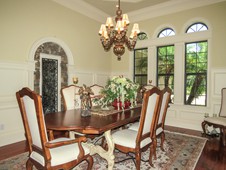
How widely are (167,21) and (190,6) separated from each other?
2.22 feet

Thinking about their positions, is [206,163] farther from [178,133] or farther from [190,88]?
[190,88]

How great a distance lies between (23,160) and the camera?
2.61m

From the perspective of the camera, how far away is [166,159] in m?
2.68

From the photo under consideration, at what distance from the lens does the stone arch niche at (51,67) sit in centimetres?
387

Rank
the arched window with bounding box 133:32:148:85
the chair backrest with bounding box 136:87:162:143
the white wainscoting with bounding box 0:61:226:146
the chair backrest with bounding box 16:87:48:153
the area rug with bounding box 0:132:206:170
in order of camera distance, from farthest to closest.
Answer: the arched window with bounding box 133:32:148:85, the white wainscoting with bounding box 0:61:226:146, the area rug with bounding box 0:132:206:170, the chair backrest with bounding box 136:87:162:143, the chair backrest with bounding box 16:87:48:153

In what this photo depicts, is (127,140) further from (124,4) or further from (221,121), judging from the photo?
(124,4)

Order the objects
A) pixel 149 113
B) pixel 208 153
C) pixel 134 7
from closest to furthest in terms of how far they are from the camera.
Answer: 1. pixel 149 113
2. pixel 208 153
3. pixel 134 7

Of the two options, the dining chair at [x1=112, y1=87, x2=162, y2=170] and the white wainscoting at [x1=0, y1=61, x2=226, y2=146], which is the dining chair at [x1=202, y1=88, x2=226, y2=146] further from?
the dining chair at [x1=112, y1=87, x2=162, y2=170]

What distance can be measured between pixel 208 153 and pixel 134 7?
4152mm

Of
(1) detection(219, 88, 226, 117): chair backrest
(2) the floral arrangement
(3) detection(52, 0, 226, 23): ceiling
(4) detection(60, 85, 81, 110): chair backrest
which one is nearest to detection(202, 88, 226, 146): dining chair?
(1) detection(219, 88, 226, 117): chair backrest

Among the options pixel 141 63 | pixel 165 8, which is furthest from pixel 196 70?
pixel 165 8

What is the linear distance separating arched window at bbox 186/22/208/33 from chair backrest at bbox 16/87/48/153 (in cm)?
450

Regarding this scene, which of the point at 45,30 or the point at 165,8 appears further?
the point at 165,8

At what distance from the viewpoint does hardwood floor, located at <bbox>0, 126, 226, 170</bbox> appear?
255 cm
